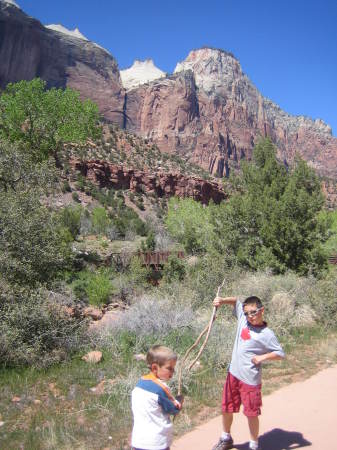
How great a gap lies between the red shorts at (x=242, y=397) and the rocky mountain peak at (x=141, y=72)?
162m

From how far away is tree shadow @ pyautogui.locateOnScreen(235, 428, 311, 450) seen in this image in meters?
3.81

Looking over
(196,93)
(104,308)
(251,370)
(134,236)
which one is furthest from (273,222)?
(196,93)

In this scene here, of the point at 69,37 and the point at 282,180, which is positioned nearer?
the point at 282,180

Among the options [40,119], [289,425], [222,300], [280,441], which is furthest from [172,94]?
[280,441]

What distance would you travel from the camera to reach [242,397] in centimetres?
360

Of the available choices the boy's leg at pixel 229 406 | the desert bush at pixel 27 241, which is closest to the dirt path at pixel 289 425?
the boy's leg at pixel 229 406

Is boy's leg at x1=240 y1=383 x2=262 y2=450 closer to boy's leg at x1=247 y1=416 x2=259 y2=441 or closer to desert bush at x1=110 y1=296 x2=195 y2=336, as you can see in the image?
boy's leg at x1=247 y1=416 x2=259 y2=441

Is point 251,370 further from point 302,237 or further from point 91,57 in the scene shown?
point 91,57

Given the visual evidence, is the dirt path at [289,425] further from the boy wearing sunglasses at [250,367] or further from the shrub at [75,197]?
the shrub at [75,197]

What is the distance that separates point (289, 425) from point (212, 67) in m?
170

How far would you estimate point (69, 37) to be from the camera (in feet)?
390

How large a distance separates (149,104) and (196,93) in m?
19.8

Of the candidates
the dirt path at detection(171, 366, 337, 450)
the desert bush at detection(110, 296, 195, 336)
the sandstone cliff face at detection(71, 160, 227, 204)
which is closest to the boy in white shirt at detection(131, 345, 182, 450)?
the dirt path at detection(171, 366, 337, 450)

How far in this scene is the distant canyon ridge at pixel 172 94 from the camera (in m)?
98.2
